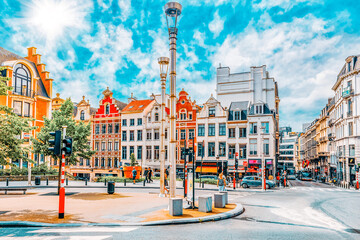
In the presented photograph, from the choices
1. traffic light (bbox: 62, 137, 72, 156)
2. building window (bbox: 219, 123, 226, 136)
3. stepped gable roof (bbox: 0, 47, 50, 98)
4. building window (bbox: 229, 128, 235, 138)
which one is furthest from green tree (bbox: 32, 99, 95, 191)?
building window (bbox: 229, 128, 235, 138)

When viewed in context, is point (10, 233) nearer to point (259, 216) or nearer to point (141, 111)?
point (259, 216)

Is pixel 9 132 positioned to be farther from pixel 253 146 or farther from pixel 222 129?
pixel 253 146

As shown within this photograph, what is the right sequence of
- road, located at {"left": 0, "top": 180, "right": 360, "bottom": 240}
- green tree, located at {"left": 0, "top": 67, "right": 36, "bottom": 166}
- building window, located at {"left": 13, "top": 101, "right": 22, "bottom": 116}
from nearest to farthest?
road, located at {"left": 0, "top": 180, "right": 360, "bottom": 240}, green tree, located at {"left": 0, "top": 67, "right": 36, "bottom": 166}, building window, located at {"left": 13, "top": 101, "right": 22, "bottom": 116}

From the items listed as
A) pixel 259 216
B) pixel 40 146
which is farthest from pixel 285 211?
pixel 40 146

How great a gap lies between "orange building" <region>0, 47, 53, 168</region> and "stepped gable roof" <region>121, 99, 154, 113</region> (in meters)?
12.8

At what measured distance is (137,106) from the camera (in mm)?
54031

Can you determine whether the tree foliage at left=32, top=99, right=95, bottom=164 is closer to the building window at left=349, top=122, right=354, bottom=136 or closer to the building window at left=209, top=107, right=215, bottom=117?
Answer: the building window at left=209, top=107, right=215, bottom=117

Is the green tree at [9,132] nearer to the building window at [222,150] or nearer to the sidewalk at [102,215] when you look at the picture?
the sidewalk at [102,215]

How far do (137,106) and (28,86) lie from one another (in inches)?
693

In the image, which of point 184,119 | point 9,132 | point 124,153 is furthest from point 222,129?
point 9,132

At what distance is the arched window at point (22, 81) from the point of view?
40.8 m

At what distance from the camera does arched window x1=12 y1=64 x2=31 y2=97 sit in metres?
40.8

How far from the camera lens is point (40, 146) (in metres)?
22.9

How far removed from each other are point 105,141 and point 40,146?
31.6 metres
